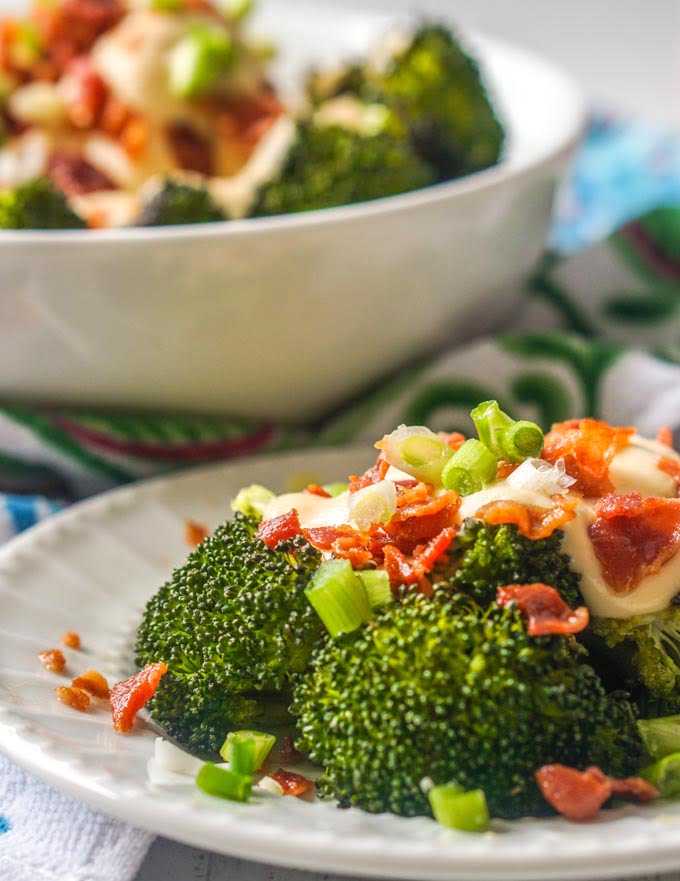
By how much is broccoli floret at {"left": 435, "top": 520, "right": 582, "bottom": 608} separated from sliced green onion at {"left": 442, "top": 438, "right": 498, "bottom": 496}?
8 centimetres

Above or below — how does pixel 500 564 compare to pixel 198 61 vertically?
below

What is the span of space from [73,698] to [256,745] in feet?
1.05

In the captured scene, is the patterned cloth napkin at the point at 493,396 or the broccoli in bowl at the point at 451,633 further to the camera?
the patterned cloth napkin at the point at 493,396

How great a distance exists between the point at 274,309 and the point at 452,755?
1.44m

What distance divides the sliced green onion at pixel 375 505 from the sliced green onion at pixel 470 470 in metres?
0.08

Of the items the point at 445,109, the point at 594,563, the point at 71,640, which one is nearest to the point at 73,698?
the point at 71,640

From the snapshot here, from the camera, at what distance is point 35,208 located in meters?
2.82

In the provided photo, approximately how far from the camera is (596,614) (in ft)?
5.58

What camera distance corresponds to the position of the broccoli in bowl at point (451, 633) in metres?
1.52

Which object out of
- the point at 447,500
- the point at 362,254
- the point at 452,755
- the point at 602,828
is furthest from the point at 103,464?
the point at 602,828

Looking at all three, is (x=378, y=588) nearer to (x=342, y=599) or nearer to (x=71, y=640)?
(x=342, y=599)

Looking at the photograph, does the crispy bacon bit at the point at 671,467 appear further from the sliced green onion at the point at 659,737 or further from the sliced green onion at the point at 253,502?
the sliced green onion at the point at 253,502

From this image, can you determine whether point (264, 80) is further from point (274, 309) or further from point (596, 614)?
point (596, 614)

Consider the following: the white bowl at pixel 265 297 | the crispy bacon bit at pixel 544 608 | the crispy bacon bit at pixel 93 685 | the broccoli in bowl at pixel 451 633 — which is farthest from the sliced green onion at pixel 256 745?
the white bowl at pixel 265 297
